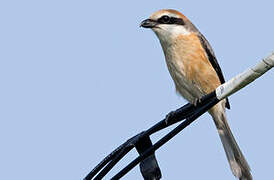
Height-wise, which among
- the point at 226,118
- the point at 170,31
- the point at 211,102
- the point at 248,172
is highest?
the point at 170,31

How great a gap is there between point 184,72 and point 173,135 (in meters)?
3.29

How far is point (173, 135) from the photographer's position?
3.91 meters

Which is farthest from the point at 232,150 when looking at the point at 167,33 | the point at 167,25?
the point at 167,25

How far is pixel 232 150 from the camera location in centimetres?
711

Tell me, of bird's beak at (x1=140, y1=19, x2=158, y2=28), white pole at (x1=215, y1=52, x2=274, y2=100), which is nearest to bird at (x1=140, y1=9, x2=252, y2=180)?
bird's beak at (x1=140, y1=19, x2=158, y2=28)

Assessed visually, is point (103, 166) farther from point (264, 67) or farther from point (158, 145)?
point (264, 67)

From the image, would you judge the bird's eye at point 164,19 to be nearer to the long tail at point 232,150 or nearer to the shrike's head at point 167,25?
the shrike's head at point 167,25

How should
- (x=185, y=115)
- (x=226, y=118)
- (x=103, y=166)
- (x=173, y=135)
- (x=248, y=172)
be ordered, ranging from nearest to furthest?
(x=173, y=135), (x=103, y=166), (x=185, y=115), (x=248, y=172), (x=226, y=118)

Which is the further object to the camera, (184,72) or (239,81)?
(184,72)

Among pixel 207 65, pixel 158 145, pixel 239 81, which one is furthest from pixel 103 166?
pixel 207 65

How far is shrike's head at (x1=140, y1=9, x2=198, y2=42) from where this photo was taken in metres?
7.38

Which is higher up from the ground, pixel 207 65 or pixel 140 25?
pixel 140 25

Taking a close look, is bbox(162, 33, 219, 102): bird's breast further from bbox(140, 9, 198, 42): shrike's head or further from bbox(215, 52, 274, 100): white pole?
bbox(215, 52, 274, 100): white pole

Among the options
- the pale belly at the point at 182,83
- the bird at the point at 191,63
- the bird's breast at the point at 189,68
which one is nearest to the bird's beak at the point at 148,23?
the bird at the point at 191,63
